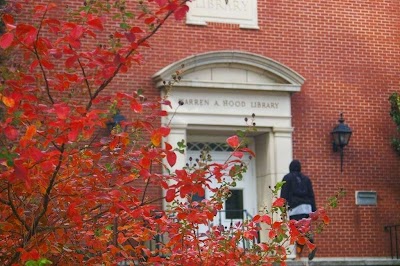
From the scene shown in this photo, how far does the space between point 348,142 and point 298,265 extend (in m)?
3.53

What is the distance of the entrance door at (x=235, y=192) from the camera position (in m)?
16.7

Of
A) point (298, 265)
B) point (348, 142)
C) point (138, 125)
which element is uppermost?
point (348, 142)

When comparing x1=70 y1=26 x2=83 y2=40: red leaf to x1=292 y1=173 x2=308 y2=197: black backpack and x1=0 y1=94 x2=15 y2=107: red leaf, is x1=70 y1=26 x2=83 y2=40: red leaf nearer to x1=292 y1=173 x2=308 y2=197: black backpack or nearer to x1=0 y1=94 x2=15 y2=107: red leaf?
x1=0 y1=94 x2=15 y2=107: red leaf

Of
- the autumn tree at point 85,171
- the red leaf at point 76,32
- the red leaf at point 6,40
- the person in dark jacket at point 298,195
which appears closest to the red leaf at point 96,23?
the autumn tree at point 85,171

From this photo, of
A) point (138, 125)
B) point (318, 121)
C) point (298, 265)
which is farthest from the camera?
point (318, 121)

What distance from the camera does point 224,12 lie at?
16578 millimetres

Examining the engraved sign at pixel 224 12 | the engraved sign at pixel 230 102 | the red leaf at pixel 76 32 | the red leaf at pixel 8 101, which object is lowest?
the red leaf at pixel 8 101

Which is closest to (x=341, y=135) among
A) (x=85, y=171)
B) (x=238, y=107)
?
(x=238, y=107)

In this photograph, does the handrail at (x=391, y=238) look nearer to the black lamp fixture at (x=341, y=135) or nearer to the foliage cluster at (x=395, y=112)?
the foliage cluster at (x=395, y=112)

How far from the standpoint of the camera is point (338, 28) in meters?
17.4

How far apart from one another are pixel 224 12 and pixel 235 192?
3.24 meters

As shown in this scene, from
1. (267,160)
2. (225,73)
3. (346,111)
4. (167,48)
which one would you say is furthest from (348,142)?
(167,48)

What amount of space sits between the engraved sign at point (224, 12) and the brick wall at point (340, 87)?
0.11 metres

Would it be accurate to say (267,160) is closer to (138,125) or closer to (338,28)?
(338,28)
